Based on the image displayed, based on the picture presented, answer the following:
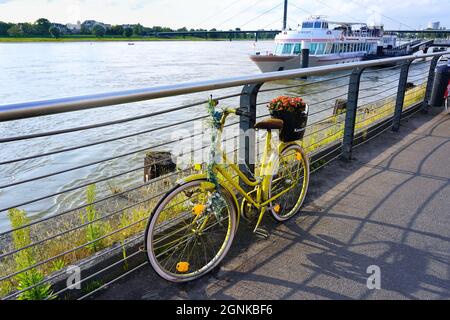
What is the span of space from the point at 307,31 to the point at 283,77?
32.6 m

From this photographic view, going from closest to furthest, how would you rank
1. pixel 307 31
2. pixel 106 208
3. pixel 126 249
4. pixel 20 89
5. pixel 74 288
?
pixel 74 288, pixel 126 249, pixel 106 208, pixel 20 89, pixel 307 31

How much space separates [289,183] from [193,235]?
112 centimetres

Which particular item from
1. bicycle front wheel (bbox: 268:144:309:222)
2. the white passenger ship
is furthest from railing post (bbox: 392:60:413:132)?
the white passenger ship

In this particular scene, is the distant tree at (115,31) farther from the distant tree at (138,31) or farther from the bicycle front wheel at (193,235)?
the bicycle front wheel at (193,235)

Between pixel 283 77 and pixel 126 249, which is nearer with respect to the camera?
pixel 126 249

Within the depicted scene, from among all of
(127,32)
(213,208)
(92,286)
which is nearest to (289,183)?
(213,208)

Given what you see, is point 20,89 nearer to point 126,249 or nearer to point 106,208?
point 106,208

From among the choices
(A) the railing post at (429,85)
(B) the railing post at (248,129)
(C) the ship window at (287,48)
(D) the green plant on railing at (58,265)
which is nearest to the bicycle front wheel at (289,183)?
(B) the railing post at (248,129)

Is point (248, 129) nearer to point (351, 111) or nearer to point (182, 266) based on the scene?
point (182, 266)

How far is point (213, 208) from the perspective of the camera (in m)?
2.58

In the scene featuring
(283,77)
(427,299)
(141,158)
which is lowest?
(141,158)

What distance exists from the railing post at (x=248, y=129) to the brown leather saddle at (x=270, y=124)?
15cm
